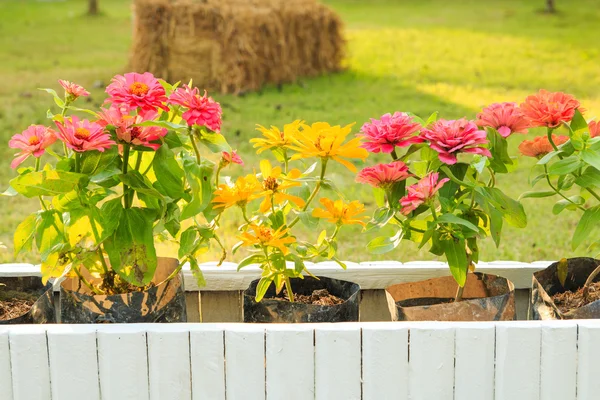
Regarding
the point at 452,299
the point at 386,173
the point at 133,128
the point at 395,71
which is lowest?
the point at 395,71

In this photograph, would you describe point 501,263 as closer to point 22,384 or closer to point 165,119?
point 165,119

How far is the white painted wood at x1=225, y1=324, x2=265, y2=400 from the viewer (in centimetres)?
158

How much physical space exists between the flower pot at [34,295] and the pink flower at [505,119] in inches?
40.0

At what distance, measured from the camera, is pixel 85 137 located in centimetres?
160

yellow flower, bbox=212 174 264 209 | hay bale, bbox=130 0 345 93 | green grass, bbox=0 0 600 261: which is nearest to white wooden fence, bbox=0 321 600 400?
yellow flower, bbox=212 174 264 209

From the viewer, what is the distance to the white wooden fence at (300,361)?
158cm

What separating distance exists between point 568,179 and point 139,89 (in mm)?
950

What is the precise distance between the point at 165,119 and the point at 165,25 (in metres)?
5.80

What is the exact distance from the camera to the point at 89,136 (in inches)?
62.9

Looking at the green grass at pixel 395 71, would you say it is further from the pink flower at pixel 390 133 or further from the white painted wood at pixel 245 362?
the white painted wood at pixel 245 362

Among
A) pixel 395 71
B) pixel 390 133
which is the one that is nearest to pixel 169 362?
pixel 390 133

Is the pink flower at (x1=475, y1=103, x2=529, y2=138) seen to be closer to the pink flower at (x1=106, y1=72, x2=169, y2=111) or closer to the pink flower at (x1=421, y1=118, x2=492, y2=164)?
the pink flower at (x1=421, y1=118, x2=492, y2=164)

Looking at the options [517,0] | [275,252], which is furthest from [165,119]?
[517,0]

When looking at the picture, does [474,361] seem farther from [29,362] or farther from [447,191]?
[29,362]
